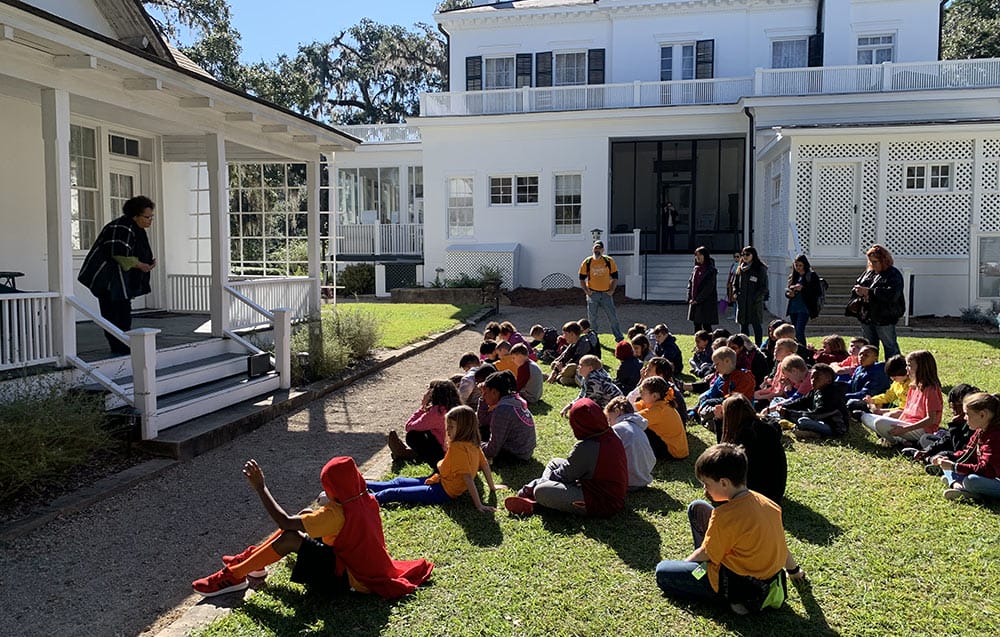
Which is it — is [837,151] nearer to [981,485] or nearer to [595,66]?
[595,66]

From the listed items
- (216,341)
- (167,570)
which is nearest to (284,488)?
(167,570)

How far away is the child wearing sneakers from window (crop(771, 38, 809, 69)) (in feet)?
77.9

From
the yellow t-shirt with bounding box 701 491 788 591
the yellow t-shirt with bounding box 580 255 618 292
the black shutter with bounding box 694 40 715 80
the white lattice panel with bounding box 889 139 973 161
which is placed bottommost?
the yellow t-shirt with bounding box 701 491 788 591

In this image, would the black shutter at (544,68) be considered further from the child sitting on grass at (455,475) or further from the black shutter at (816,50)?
the child sitting on grass at (455,475)

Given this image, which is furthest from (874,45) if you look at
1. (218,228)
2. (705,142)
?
(218,228)

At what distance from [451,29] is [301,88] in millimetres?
7806

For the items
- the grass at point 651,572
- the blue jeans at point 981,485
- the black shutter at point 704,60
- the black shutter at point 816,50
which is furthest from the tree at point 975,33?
the grass at point 651,572

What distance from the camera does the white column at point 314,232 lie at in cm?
1227

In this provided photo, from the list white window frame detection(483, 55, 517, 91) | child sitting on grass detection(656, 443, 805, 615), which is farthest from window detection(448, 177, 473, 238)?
child sitting on grass detection(656, 443, 805, 615)

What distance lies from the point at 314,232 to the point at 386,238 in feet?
46.5

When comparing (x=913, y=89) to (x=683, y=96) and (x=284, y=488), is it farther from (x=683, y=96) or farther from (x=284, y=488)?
(x=284, y=488)

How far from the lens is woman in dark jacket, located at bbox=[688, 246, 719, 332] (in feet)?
38.6

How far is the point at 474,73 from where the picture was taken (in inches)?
1030

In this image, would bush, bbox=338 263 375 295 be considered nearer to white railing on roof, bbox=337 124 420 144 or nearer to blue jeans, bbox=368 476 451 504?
white railing on roof, bbox=337 124 420 144
